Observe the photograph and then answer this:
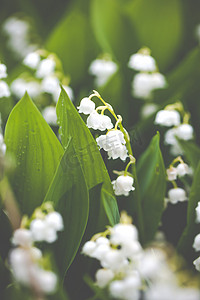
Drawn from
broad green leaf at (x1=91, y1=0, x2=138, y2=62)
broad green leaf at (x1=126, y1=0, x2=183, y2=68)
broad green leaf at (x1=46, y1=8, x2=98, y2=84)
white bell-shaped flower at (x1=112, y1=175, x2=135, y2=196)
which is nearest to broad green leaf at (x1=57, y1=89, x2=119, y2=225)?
white bell-shaped flower at (x1=112, y1=175, x2=135, y2=196)

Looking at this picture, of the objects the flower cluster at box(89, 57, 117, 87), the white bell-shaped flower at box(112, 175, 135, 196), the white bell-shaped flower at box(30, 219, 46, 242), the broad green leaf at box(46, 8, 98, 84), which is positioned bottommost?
the white bell-shaped flower at box(30, 219, 46, 242)

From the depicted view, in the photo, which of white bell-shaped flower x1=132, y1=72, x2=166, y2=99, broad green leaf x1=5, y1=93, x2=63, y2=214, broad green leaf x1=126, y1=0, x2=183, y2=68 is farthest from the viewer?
broad green leaf x1=126, y1=0, x2=183, y2=68

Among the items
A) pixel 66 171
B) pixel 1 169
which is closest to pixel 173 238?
pixel 66 171

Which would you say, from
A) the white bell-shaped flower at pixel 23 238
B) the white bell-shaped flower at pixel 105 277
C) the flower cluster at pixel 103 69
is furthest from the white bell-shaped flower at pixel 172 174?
the flower cluster at pixel 103 69

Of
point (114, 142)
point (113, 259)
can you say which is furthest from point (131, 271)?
point (114, 142)

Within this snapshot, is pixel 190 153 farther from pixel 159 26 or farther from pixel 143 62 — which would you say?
pixel 159 26

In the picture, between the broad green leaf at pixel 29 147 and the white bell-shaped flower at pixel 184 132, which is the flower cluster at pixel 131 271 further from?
the white bell-shaped flower at pixel 184 132

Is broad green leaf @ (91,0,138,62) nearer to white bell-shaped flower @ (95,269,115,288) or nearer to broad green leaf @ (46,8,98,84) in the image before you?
broad green leaf @ (46,8,98,84)
